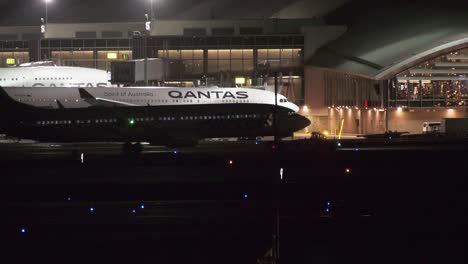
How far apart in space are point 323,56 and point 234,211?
278ft

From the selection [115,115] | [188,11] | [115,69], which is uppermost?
[188,11]

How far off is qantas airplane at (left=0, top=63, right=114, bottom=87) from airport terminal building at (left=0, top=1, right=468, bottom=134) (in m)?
13.2

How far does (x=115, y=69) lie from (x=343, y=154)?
4960cm

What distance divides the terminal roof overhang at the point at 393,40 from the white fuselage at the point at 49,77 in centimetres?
3111

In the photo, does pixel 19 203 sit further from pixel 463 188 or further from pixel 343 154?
pixel 343 154

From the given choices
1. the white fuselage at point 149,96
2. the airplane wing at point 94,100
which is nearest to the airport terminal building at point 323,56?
the white fuselage at point 149,96

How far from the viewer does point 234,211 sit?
82.7 feet

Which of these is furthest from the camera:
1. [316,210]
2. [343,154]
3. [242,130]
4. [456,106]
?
[456,106]

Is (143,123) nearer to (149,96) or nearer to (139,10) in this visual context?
(149,96)

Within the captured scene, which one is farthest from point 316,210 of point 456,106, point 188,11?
point 188,11

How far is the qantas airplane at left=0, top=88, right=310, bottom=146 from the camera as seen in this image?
169 ft

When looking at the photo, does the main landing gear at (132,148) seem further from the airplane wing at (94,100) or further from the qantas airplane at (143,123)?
the airplane wing at (94,100)

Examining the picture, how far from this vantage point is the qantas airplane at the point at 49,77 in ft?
302

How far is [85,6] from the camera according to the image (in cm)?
15038
